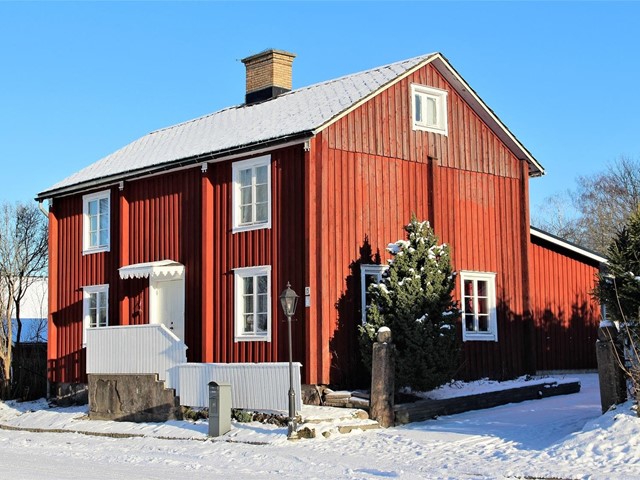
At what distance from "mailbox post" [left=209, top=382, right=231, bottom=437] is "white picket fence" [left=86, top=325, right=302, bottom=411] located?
0.78 metres

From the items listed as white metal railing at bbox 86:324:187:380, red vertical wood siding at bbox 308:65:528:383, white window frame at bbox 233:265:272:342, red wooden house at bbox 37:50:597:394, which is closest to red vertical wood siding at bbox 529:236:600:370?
red wooden house at bbox 37:50:597:394

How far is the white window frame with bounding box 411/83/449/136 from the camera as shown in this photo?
22797 mm

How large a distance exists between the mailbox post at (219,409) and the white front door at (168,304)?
4942 millimetres

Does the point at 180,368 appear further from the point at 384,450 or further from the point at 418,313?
the point at 384,450

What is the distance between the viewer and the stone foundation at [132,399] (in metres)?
21.3

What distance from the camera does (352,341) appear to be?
2070 cm

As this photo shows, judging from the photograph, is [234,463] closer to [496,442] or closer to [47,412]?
[496,442]

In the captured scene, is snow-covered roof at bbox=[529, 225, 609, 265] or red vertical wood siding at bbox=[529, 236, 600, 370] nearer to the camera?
snow-covered roof at bbox=[529, 225, 609, 265]

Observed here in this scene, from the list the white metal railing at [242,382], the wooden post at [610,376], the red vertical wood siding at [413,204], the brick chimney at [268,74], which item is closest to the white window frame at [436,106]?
the red vertical wood siding at [413,204]

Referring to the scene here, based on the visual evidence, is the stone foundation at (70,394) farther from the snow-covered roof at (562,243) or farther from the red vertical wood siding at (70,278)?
the snow-covered roof at (562,243)

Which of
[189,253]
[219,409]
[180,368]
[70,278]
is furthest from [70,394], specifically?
[219,409]

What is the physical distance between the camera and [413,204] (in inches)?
889

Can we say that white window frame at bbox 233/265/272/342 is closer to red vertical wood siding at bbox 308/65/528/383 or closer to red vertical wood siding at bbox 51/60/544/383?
red vertical wood siding at bbox 51/60/544/383

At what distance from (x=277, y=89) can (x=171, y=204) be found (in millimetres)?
4768
